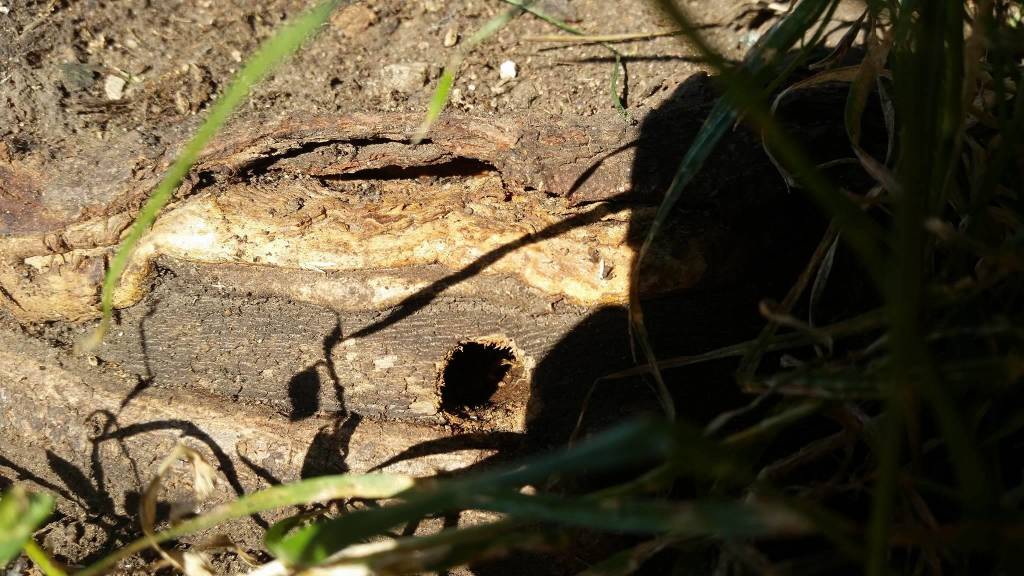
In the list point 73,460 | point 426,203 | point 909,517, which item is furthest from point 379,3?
point 909,517

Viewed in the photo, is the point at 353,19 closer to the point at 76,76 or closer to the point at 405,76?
the point at 405,76

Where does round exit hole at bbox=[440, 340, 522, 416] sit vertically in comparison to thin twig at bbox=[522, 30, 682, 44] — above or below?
below

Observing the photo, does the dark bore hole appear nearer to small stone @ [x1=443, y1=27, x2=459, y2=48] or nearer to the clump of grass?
the clump of grass

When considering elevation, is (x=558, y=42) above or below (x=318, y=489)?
above

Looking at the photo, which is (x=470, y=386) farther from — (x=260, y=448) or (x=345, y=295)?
(x=260, y=448)

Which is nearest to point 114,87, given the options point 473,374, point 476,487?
point 473,374

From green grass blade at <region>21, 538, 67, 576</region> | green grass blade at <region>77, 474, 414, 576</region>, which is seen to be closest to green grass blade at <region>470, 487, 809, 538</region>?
green grass blade at <region>77, 474, 414, 576</region>
